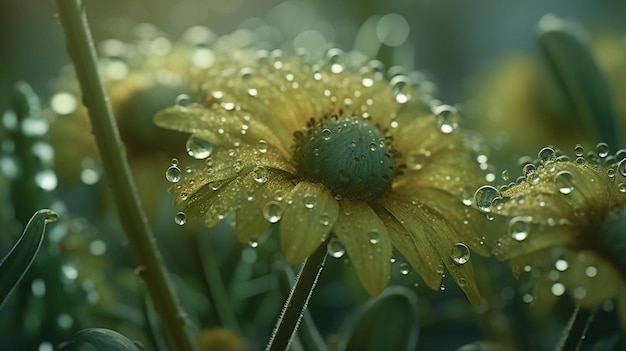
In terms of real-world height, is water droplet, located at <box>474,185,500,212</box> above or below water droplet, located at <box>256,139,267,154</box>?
below

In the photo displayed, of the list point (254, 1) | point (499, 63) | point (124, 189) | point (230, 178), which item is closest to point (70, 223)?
point (124, 189)

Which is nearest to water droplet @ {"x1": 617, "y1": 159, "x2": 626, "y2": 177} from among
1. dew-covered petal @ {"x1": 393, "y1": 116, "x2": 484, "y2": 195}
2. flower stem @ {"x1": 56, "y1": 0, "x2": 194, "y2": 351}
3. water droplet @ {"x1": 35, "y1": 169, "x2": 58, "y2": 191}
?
dew-covered petal @ {"x1": 393, "y1": 116, "x2": 484, "y2": 195}

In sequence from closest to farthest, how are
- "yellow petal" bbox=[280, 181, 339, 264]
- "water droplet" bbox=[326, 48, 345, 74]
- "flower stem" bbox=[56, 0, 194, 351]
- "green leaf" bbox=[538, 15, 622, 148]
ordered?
"yellow petal" bbox=[280, 181, 339, 264] → "flower stem" bbox=[56, 0, 194, 351] → "water droplet" bbox=[326, 48, 345, 74] → "green leaf" bbox=[538, 15, 622, 148]

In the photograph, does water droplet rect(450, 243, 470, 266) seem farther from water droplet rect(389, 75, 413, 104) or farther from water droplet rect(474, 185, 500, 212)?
water droplet rect(389, 75, 413, 104)

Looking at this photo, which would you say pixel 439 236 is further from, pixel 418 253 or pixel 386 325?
pixel 386 325

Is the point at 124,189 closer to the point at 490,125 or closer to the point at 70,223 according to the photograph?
the point at 70,223

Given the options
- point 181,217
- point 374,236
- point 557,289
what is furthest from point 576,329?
point 181,217
